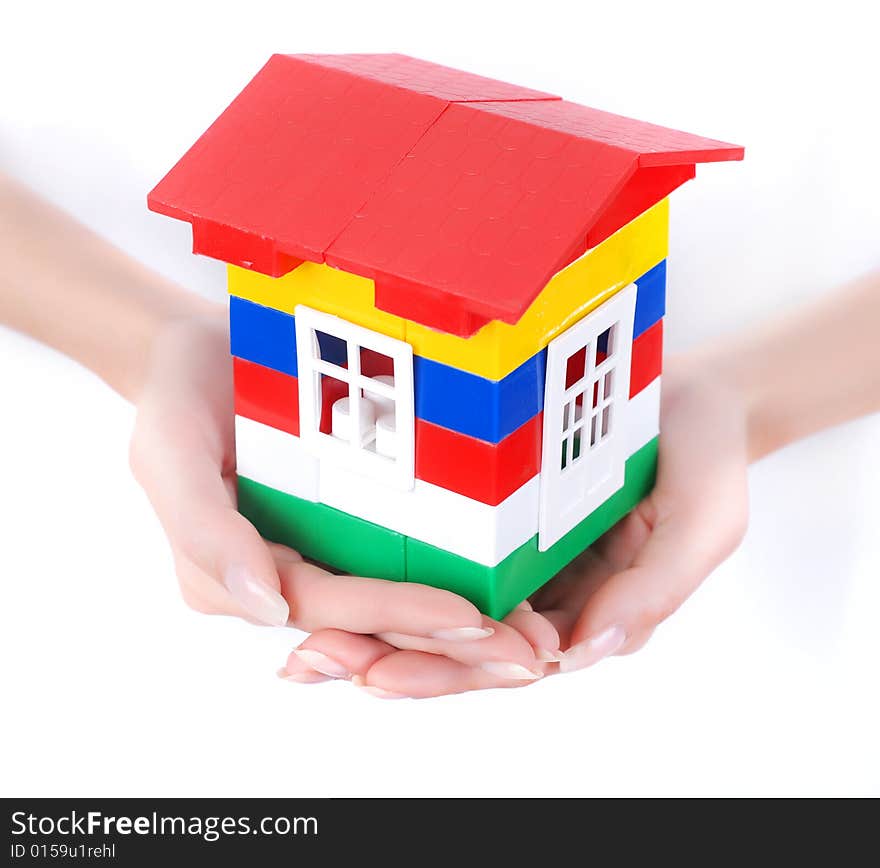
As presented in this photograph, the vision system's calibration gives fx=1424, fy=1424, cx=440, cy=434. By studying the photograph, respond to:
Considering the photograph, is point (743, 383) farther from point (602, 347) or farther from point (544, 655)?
point (544, 655)

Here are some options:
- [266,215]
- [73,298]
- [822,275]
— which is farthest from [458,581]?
[822,275]

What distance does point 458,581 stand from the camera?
110cm

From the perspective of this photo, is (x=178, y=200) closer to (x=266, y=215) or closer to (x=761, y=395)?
(x=266, y=215)

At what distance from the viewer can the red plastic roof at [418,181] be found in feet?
3.13

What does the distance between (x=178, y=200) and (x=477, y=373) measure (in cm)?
26

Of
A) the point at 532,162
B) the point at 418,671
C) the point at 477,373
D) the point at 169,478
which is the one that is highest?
the point at 532,162

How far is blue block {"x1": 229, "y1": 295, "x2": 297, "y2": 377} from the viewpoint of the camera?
43.3 inches

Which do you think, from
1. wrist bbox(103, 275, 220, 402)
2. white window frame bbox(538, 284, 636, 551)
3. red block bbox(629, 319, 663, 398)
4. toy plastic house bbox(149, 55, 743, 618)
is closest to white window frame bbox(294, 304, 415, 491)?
toy plastic house bbox(149, 55, 743, 618)

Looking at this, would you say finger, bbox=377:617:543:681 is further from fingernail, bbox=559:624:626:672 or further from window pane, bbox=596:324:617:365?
window pane, bbox=596:324:617:365

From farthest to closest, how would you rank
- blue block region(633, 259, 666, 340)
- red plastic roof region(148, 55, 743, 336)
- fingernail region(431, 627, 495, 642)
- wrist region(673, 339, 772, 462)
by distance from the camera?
wrist region(673, 339, 772, 462) < blue block region(633, 259, 666, 340) < fingernail region(431, 627, 495, 642) < red plastic roof region(148, 55, 743, 336)

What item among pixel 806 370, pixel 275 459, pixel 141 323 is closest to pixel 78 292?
pixel 141 323

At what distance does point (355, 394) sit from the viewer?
1.08m

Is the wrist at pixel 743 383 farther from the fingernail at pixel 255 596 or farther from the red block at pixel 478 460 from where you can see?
the fingernail at pixel 255 596

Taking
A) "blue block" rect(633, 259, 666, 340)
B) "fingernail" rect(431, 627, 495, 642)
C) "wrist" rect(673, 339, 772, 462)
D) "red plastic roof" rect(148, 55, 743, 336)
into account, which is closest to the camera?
"red plastic roof" rect(148, 55, 743, 336)
